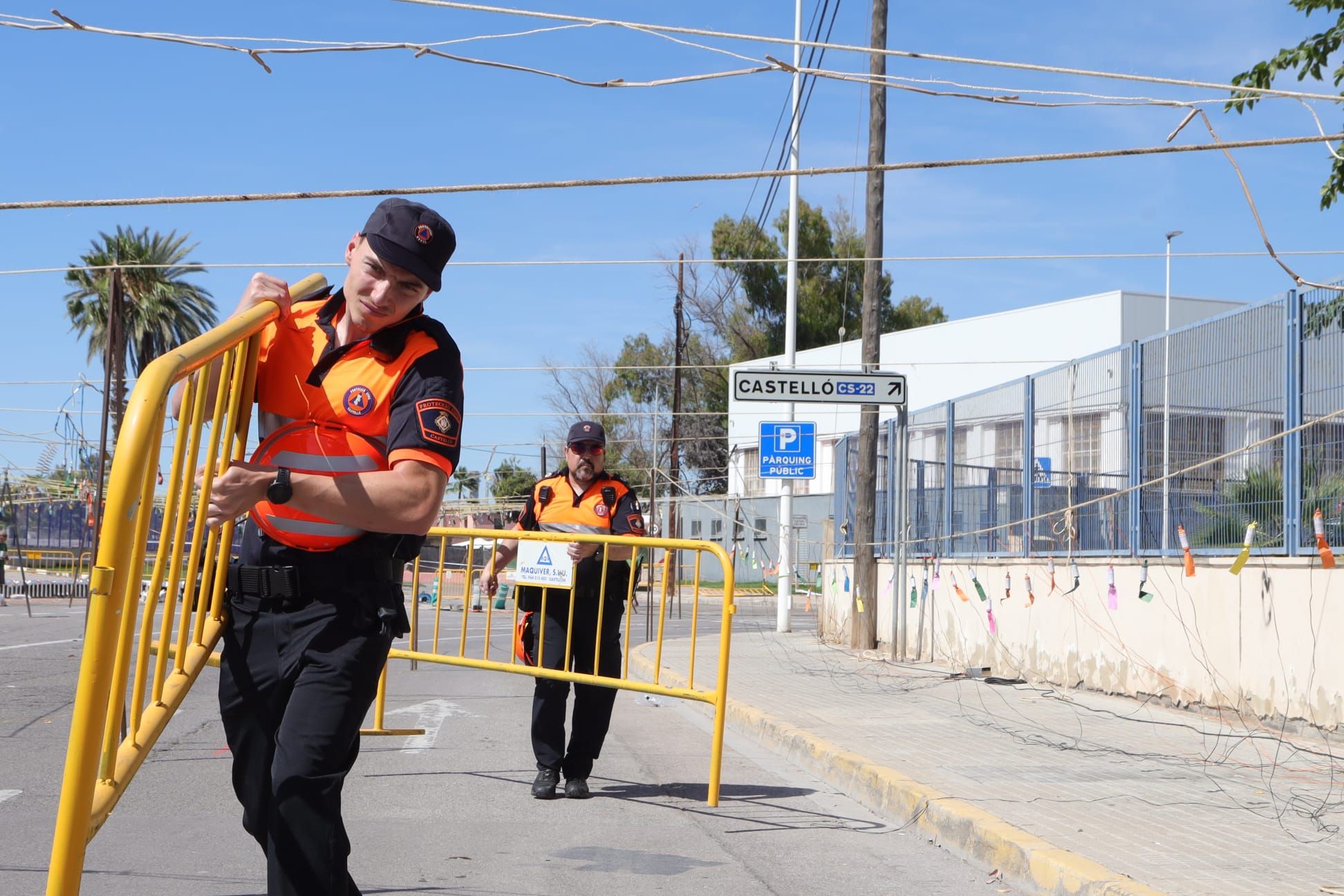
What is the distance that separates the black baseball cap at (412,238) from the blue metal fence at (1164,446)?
5.32 metres

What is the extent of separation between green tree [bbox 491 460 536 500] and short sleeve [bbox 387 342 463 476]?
252 ft

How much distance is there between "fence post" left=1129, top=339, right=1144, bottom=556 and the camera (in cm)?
1133

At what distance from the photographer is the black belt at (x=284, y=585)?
337 cm

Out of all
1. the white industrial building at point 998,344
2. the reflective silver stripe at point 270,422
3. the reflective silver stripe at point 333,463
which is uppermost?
the white industrial building at point 998,344

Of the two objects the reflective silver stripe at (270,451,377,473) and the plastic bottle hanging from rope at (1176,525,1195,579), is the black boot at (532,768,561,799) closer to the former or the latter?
the reflective silver stripe at (270,451,377,473)

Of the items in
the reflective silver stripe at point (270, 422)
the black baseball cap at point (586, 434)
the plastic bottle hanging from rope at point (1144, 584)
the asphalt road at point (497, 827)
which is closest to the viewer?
the reflective silver stripe at point (270, 422)

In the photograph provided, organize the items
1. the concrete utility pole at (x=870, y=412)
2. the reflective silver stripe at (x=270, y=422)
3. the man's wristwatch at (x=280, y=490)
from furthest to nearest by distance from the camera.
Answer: the concrete utility pole at (x=870, y=412)
the reflective silver stripe at (x=270, y=422)
the man's wristwatch at (x=280, y=490)

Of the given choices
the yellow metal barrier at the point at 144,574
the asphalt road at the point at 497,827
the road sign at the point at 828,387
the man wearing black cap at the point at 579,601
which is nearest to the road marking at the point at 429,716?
the asphalt road at the point at 497,827

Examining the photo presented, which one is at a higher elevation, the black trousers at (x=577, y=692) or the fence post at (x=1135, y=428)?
the fence post at (x=1135, y=428)

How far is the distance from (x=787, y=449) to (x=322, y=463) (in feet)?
59.0

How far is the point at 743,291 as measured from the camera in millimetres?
59938

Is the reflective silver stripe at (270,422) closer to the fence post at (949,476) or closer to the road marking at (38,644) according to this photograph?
the fence post at (949,476)

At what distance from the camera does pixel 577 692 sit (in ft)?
24.2

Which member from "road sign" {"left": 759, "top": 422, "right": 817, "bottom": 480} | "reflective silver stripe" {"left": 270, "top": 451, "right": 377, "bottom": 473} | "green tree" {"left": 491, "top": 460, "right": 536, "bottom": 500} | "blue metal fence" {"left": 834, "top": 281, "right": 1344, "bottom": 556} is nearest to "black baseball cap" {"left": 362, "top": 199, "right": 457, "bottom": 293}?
"reflective silver stripe" {"left": 270, "top": 451, "right": 377, "bottom": 473}
